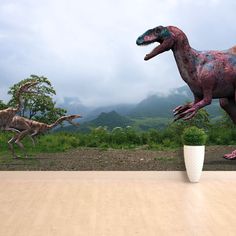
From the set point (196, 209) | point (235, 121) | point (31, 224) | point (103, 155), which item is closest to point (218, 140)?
point (235, 121)

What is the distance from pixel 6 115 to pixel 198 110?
8.91ft

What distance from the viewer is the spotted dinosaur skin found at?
7203mm

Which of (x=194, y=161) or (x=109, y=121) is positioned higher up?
(x=109, y=121)

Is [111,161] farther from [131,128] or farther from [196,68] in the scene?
[196,68]

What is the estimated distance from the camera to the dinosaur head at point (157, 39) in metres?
7.20

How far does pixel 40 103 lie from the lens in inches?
303

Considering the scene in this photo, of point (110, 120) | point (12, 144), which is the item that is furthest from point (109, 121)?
point (12, 144)

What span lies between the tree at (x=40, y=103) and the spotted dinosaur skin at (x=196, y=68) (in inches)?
59.1

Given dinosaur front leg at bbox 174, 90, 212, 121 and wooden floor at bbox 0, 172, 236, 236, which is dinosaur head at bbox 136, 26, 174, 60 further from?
wooden floor at bbox 0, 172, 236, 236

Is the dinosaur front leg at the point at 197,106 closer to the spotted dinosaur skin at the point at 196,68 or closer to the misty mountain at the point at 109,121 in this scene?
the spotted dinosaur skin at the point at 196,68

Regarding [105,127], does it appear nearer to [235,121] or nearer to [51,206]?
[235,121]

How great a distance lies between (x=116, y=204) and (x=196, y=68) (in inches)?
103

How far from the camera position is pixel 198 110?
7.49 m

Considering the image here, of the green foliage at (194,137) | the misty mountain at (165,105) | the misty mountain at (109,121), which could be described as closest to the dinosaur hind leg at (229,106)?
the misty mountain at (165,105)
